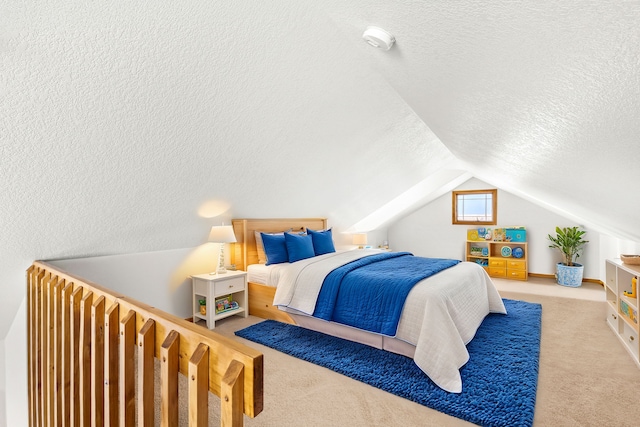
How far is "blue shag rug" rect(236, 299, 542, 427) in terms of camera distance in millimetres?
1930

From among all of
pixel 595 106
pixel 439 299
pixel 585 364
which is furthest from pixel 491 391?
pixel 595 106

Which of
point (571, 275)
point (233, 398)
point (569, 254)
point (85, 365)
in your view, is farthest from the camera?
point (569, 254)

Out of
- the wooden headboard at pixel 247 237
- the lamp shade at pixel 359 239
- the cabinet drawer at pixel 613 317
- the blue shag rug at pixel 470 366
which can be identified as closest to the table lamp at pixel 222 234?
the wooden headboard at pixel 247 237

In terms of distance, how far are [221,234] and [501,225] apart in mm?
5099

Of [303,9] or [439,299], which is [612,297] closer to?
[439,299]

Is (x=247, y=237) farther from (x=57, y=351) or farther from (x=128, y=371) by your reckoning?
(x=128, y=371)

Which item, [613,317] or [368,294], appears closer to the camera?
[368,294]

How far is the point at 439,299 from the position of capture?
7.94 feet

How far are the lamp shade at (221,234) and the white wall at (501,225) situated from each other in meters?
4.58

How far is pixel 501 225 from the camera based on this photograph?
6016 mm

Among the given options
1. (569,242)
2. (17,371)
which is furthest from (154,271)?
(569,242)

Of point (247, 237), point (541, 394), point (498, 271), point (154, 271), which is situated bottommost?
point (541, 394)

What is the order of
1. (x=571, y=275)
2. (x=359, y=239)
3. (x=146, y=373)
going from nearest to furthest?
(x=146, y=373) < (x=571, y=275) < (x=359, y=239)

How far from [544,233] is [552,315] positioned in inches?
96.5
